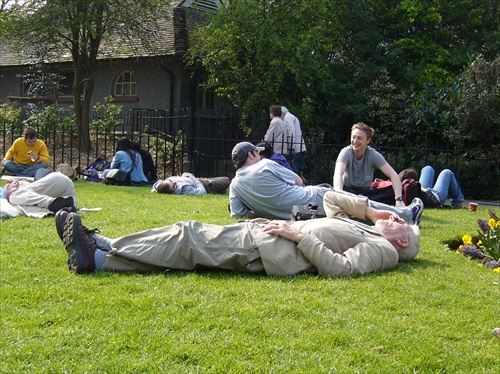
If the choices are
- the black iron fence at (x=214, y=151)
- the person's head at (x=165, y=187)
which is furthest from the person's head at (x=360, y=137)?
the black iron fence at (x=214, y=151)

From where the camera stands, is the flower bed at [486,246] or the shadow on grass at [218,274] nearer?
→ the shadow on grass at [218,274]

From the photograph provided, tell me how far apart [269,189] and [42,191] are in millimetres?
2957

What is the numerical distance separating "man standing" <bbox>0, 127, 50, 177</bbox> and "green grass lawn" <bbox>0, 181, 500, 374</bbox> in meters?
7.60

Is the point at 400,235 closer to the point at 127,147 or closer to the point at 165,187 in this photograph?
the point at 165,187

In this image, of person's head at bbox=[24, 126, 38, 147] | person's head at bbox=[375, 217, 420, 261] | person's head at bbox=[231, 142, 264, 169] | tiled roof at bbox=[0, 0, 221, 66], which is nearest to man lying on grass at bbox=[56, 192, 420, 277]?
person's head at bbox=[375, 217, 420, 261]

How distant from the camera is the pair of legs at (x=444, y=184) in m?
10.3

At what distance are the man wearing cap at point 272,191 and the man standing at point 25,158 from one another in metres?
6.61

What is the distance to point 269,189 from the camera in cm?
711

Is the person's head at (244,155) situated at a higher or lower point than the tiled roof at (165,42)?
lower

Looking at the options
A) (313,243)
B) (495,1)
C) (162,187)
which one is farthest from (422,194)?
(495,1)

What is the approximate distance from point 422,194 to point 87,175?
7545mm

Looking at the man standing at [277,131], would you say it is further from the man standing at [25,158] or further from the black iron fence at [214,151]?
the man standing at [25,158]

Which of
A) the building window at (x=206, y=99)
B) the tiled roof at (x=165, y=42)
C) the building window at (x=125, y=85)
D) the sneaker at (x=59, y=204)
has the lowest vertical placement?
the sneaker at (x=59, y=204)

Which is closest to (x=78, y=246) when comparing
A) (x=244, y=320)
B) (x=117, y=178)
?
(x=244, y=320)
